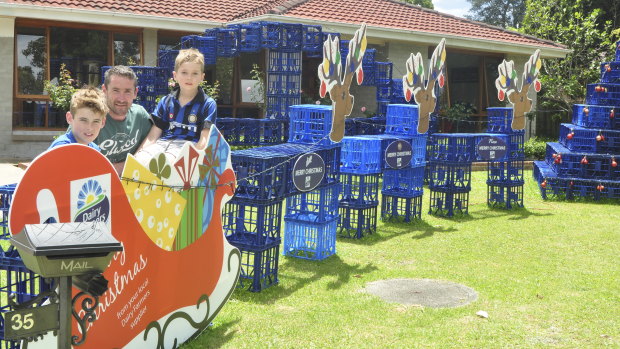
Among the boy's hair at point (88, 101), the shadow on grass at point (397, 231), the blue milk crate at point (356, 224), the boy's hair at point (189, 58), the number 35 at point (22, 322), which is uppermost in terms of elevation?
the boy's hair at point (189, 58)

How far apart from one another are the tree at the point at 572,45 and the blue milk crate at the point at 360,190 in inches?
593

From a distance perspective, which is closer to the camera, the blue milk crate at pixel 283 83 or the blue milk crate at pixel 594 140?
the blue milk crate at pixel 283 83

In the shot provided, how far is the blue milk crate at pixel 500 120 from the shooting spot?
13203 mm

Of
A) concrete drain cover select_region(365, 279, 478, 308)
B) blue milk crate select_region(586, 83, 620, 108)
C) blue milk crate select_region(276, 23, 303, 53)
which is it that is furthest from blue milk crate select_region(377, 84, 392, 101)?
concrete drain cover select_region(365, 279, 478, 308)

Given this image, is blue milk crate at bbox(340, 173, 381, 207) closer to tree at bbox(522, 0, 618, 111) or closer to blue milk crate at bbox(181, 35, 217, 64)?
blue milk crate at bbox(181, 35, 217, 64)

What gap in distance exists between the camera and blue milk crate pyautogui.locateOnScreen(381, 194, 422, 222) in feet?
36.6

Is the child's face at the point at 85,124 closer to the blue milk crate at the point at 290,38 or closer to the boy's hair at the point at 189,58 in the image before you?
the boy's hair at the point at 189,58

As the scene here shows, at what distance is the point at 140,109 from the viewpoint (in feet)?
18.6

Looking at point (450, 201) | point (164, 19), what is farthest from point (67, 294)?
point (164, 19)

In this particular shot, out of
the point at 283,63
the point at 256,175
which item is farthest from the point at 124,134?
the point at 283,63

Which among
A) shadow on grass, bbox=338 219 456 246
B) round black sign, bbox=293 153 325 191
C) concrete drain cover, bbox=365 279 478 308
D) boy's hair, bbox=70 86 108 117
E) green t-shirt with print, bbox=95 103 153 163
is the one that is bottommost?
concrete drain cover, bbox=365 279 478 308

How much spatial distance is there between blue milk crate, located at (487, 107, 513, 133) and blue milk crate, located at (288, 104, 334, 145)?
18.4ft

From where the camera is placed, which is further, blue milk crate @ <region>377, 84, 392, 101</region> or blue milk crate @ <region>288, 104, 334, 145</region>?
blue milk crate @ <region>377, 84, 392, 101</region>

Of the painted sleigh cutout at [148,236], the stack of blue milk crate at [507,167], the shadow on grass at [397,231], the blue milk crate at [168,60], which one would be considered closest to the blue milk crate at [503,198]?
the stack of blue milk crate at [507,167]
